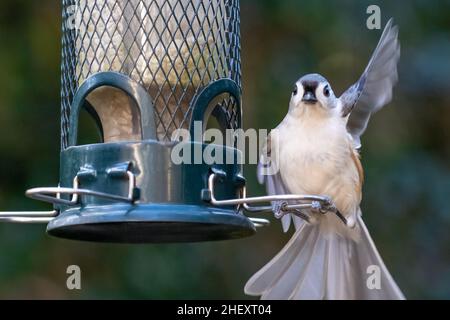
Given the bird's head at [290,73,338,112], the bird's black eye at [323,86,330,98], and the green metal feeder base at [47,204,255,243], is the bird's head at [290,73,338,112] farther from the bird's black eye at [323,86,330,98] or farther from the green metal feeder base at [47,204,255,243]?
the green metal feeder base at [47,204,255,243]

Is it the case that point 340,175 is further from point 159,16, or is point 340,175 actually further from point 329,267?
point 159,16

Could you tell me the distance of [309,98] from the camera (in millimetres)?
5977

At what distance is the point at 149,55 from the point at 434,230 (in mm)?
3769

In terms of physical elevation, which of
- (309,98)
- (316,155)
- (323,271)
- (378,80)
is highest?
(378,80)

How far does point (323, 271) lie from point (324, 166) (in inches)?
27.7

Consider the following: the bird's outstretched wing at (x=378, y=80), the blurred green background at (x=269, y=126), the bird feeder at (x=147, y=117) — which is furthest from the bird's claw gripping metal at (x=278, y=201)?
the blurred green background at (x=269, y=126)

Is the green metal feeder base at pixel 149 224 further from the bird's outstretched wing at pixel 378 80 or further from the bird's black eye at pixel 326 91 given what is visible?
the bird's outstretched wing at pixel 378 80

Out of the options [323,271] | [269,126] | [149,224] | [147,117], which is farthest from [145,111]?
[269,126]

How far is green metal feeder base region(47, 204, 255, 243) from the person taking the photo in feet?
16.3

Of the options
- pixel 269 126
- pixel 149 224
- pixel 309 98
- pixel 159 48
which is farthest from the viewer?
pixel 269 126

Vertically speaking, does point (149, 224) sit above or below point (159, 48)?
below

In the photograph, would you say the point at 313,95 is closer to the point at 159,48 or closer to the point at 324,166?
the point at 324,166

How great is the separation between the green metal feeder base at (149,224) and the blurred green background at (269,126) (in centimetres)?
231

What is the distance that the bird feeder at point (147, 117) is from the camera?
5.11m
